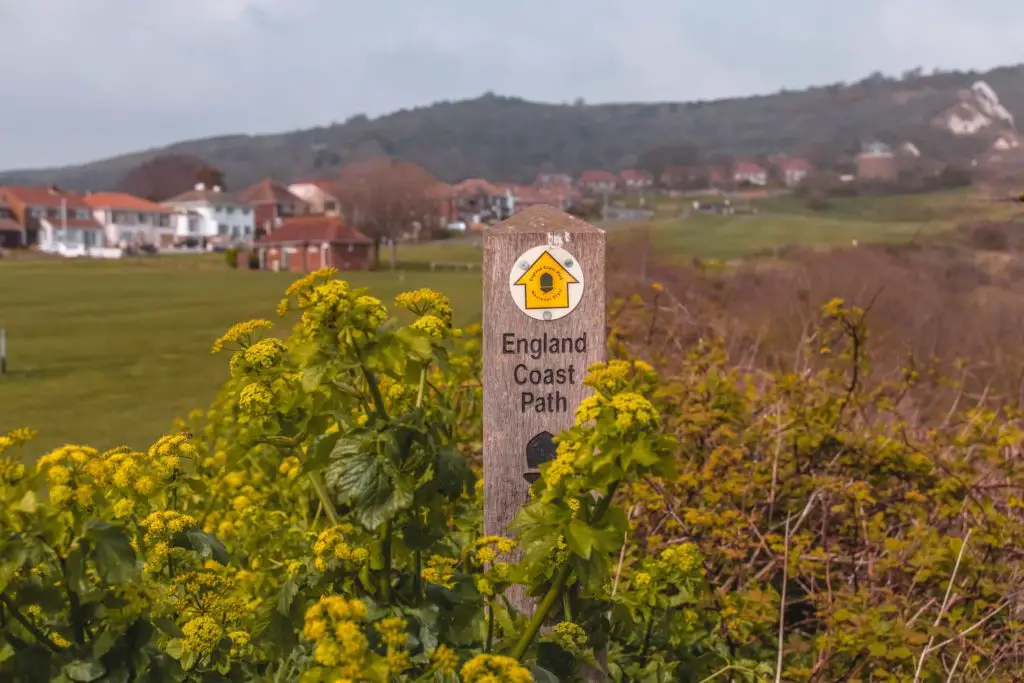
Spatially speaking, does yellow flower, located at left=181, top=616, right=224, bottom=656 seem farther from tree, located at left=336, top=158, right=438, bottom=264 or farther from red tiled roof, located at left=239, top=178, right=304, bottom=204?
red tiled roof, located at left=239, top=178, right=304, bottom=204

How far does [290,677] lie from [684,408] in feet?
8.94

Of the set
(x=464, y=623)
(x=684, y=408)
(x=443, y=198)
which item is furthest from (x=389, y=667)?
(x=443, y=198)

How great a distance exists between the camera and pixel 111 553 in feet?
6.49

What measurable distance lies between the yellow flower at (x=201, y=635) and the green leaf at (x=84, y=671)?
0.18m

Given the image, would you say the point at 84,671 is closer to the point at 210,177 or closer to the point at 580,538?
the point at 580,538

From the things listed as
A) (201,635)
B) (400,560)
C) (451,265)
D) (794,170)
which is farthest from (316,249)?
(201,635)

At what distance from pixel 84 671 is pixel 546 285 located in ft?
4.93

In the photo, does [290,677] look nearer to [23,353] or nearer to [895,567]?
[895,567]

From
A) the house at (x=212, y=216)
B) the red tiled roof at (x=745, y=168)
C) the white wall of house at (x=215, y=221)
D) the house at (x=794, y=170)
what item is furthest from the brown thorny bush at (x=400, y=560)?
the white wall of house at (x=215, y=221)

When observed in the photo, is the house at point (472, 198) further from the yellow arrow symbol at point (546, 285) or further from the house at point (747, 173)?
the yellow arrow symbol at point (546, 285)

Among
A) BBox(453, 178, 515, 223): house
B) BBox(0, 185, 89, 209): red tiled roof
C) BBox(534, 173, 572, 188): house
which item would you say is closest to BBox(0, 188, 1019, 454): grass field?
BBox(534, 173, 572, 188): house

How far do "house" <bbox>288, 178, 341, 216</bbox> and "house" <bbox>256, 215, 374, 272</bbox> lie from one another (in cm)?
3355

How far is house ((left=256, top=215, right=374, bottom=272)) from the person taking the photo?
55.6 m

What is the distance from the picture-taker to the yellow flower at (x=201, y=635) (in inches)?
83.8
